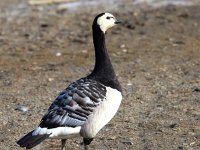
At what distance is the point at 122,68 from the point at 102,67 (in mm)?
4748

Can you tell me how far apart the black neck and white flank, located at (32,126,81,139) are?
3.23ft

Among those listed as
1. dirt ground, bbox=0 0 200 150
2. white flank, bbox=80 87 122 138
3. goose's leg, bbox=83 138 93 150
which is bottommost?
dirt ground, bbox=0 0 200 150

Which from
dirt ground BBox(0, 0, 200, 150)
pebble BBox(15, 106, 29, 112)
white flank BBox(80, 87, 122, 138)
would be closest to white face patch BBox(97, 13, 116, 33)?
white flank BBox(80, 87, 122, 138)

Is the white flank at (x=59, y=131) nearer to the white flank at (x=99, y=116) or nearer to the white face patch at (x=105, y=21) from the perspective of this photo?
the white flank at (x=99, y=116)

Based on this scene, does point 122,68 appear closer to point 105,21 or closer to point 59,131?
point 105,21

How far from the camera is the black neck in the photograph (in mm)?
8883

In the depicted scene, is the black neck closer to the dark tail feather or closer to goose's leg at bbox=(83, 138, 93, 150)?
goose's leg at bbox=(83, 138, 93, 150)

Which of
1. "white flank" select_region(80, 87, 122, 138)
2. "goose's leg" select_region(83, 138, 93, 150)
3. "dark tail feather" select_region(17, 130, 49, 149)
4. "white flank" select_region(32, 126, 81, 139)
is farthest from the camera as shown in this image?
"goose's leg" select_region(83, 138, 93, 150)

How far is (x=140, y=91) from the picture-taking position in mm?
11961

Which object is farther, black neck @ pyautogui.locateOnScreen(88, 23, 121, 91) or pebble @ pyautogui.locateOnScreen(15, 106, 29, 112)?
pebble @ pyautogui.locateOnScreen(15, 106, 29, 112)

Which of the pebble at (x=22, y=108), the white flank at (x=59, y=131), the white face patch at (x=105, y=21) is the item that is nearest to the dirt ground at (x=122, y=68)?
the pebble at (x=22, y=108)

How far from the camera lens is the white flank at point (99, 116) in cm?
827

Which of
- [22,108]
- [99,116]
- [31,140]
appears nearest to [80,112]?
[99,116]

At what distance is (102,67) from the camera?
9.09 meters
